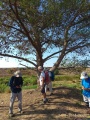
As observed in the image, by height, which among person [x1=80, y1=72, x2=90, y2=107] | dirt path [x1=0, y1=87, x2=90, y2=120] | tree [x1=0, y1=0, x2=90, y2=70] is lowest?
dirt path [x1=0, y1=87, x2=90, y2=120]

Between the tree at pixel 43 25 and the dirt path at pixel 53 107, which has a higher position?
the tree at pixel 43 25

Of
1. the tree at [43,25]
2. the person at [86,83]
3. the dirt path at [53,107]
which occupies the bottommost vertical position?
the dirt path at [53,107]

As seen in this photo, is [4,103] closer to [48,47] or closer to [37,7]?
[48,47]

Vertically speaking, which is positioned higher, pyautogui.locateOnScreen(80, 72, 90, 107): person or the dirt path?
pyautogui.locateOnScreen(80, 72, 90, 107): person

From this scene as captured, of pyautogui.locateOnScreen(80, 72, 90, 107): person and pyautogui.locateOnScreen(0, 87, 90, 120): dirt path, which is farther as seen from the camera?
pyautogui.locateOnScreen(80, 72, 90, 107): person

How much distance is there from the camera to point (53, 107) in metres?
9.38

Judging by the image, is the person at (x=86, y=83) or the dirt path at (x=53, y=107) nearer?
the dirt path at (x=53, y=107)

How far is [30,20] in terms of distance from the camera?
9.27 metres

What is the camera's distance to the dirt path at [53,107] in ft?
27.8

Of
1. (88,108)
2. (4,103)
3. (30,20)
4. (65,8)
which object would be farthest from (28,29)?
(88,108)

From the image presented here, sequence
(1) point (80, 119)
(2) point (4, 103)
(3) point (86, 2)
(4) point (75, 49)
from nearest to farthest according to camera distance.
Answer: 1. (1) point (80, 119)
2. (3) point (86, 2)
3. (2) point (4, 103)
4. (4) point (75, 49)

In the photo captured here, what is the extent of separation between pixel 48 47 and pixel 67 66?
1.26 m

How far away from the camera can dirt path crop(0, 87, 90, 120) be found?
8.47 meters

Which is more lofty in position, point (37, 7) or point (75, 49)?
point (37, 7)
